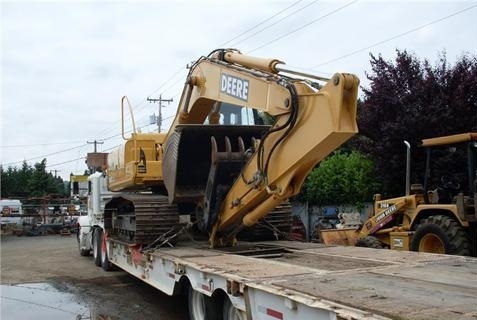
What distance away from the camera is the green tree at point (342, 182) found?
18188 mm

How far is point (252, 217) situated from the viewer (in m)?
7.85

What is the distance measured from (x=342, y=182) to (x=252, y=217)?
36.5 ft

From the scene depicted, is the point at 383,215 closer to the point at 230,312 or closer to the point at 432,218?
the point at 432,218

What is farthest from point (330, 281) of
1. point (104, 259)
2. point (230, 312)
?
point (104, 259)

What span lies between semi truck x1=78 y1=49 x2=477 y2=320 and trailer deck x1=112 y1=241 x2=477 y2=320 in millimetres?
13

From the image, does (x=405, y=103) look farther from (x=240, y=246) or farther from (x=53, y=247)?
(x=53, y=247)

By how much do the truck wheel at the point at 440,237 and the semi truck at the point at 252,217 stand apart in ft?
7.84

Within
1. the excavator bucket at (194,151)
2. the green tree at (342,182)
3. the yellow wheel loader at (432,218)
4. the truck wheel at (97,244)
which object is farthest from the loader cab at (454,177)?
the truck wheel at (97,244)

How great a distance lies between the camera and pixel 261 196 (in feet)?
24.7

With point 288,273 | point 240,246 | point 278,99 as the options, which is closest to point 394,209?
point 240,246

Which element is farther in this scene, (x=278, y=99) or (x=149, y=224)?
(x=149, y=224)

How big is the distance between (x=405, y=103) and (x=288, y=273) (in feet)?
40.9

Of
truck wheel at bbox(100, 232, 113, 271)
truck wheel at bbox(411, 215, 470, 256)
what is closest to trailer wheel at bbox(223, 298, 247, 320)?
truck wheel at bbox(411, 215, 470, 256)

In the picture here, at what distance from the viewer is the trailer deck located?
3979 millimetres
